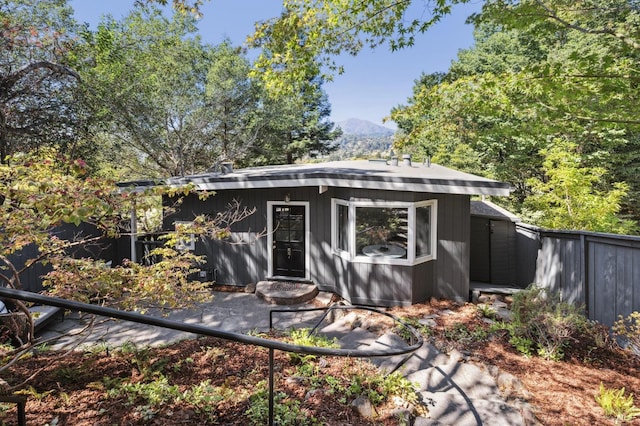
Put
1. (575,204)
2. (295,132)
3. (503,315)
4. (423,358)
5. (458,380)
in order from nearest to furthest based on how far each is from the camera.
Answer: (458,380) < (423,358) < (503,315) < (575,204) < (295,132)

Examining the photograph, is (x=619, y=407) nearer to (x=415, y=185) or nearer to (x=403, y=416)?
(x=403, y=416)

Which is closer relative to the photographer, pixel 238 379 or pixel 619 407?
pixel 619 407

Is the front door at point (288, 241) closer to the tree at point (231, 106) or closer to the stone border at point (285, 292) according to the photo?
the stone border at point (285, 292)

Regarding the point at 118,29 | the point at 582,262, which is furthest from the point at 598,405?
the point at 118,29

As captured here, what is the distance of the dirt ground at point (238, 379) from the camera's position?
272 centimetres

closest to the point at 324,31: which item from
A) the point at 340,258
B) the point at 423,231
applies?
the point at 423,231

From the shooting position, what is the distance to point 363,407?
2.95 meters

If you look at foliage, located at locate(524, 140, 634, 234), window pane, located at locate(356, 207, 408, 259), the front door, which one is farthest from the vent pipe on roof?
foliage, located at locate(524, 140, 634, 234)

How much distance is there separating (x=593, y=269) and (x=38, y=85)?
15520 mm

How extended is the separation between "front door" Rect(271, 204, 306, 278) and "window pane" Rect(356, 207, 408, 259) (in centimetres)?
166

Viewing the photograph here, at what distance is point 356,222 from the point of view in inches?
265

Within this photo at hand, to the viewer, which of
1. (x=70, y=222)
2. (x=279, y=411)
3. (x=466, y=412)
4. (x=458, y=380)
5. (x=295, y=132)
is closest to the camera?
(x=70, y=222)

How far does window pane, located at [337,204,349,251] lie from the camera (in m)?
6.94

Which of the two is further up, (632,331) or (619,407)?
(632,331)
